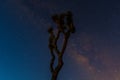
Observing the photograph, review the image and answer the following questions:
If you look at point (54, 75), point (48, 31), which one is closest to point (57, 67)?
point (54, 75)

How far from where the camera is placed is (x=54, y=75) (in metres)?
37.6

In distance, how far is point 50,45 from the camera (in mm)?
38219

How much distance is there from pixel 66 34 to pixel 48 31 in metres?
1.70

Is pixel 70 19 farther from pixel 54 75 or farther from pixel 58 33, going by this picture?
pixel 54 75

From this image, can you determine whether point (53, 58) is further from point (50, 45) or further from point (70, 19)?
point (70, 19)

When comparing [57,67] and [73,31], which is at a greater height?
[73,31]

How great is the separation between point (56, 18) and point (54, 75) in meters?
4.63

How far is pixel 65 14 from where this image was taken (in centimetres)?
3734

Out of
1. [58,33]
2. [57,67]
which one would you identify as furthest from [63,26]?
[57,67]

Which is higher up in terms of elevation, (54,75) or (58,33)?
(58,33)

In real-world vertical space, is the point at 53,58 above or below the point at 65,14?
below

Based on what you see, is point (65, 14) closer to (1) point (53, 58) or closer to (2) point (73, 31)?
(2) point (73, 31)

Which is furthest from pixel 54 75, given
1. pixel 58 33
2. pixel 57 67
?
pixel 58 33

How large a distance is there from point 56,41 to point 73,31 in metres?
1.78
